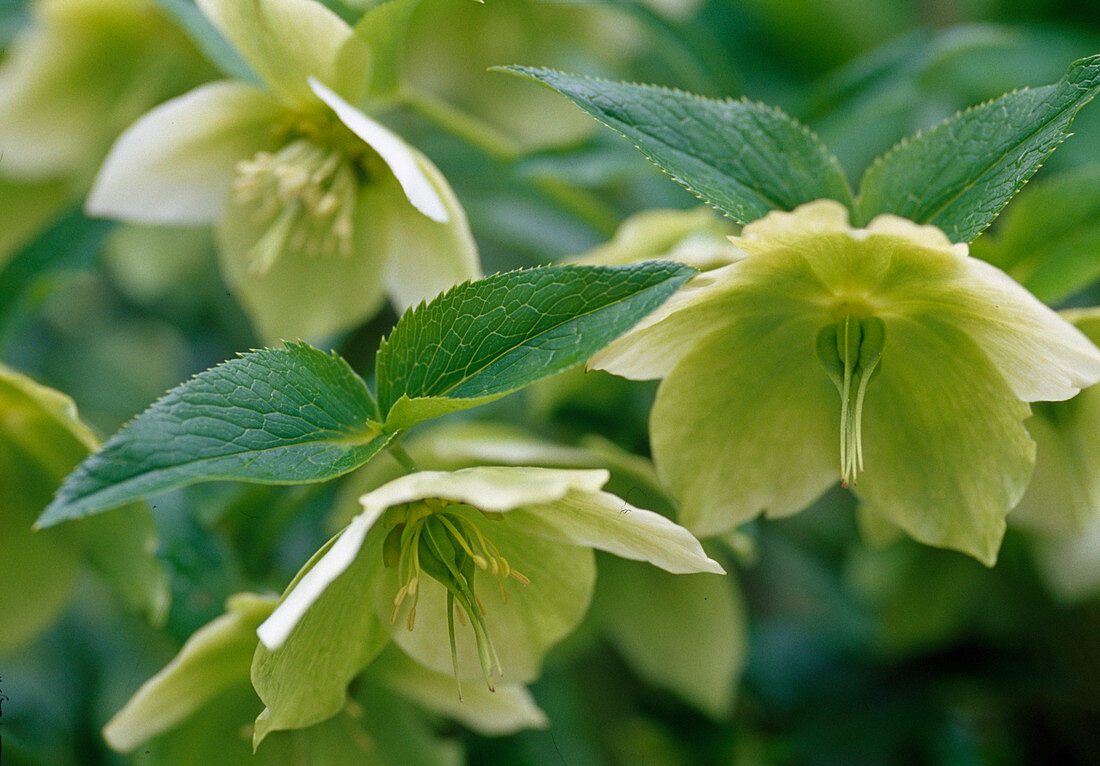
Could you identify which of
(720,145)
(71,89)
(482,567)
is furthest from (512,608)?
(71,89)

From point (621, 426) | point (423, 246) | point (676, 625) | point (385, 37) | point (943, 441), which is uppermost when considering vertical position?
point (385, 37)

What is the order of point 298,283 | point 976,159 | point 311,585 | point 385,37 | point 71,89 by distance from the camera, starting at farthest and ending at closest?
point 71,89 < point 298,283 < point 385,37 < point 976,159 < point 311,585

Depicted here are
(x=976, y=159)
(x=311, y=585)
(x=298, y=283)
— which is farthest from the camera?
(x=298, y=283)

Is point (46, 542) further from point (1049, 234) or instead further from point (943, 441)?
point (1049, 234)

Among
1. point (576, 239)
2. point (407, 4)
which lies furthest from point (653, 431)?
→ point (576, 239)

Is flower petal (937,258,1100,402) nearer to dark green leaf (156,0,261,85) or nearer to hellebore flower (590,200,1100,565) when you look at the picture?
hellebore flower (590,200,1100,565)

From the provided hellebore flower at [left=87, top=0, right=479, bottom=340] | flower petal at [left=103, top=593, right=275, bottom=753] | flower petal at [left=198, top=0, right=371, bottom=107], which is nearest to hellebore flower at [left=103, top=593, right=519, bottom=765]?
flower petal at [left=103, top=593, right=275, bottom=753]

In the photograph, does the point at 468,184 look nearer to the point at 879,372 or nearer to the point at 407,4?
the point at 407,4
